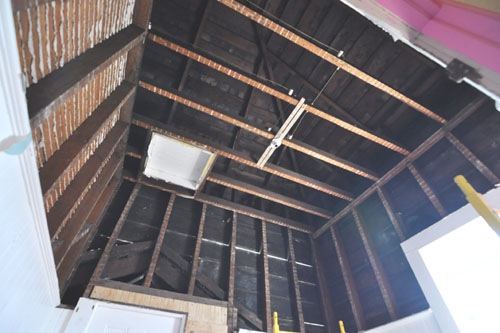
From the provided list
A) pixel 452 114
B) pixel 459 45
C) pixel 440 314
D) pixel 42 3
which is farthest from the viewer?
pixel 452 114

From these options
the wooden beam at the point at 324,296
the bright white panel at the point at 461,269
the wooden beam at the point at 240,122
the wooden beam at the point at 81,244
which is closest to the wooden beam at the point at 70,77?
the wooden beam at the point at 240,122

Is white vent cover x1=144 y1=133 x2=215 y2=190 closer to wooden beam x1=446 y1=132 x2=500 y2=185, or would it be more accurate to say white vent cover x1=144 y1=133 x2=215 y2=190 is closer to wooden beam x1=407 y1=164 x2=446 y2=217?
wooden beam x1=407 y1=164 x2=446 y2=217

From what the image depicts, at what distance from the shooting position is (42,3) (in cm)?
119

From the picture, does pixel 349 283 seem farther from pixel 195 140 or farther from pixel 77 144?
pixel 77 144

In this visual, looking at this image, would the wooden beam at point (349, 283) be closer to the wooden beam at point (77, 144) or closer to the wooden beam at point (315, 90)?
the wooden beam at point (315, 90)

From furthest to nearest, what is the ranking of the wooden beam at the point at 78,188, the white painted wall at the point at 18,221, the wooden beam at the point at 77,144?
1. the wooden beam at the point at 78,188
2. the wooden beam at the point at 77,144
3. the white painted wall at the point at 18,221

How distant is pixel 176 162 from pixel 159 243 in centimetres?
114

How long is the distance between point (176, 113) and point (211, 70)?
0.84m

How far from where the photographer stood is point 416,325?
2.60m

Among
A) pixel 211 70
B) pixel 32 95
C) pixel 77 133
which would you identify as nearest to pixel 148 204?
pixel 77 133

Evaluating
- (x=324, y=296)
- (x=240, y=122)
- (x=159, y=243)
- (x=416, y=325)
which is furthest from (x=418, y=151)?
(x=159, y=243)

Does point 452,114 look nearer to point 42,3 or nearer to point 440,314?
point 440,314

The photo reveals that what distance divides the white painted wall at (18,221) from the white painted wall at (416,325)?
345cm

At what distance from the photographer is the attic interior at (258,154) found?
2613 millimetres
